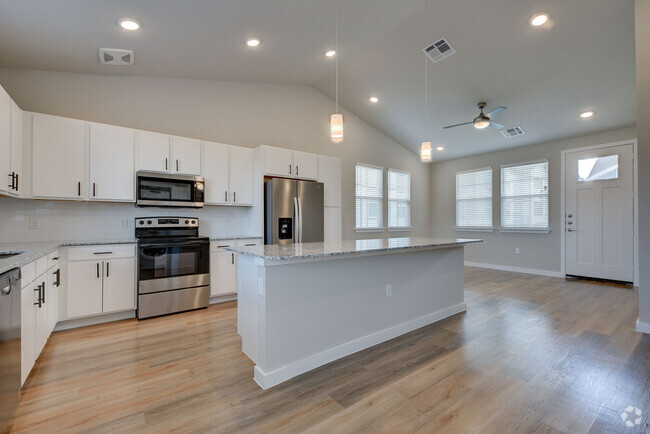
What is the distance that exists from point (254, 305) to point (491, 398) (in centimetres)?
169

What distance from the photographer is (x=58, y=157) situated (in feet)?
10.0

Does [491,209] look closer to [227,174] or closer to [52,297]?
[227,174]

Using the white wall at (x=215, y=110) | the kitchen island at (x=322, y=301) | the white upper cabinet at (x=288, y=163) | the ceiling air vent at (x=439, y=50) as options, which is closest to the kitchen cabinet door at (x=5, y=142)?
the white wall at (x=215, y=110)

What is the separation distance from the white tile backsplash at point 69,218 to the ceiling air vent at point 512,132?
18.3 ft

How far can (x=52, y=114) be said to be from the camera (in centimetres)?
332

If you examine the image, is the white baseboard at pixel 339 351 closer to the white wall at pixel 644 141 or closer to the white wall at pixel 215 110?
the white wall at pixel 644 141

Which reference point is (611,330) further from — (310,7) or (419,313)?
(310,7)

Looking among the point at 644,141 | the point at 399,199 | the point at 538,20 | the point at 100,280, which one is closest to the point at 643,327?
the point at 644,141

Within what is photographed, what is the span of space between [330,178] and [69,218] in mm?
3457

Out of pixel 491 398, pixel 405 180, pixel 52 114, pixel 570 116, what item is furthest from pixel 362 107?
pixel 491 398

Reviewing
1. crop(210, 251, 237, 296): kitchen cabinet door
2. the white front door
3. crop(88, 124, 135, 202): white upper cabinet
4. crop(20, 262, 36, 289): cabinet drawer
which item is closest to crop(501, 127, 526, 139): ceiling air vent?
the white front door

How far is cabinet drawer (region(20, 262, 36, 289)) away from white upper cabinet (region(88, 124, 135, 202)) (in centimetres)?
138

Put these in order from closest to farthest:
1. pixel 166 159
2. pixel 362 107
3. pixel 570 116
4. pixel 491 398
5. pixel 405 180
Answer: pixel 491 398
pixel 166 159
pixel 570 116
pixel 362 107
pixel 405 180

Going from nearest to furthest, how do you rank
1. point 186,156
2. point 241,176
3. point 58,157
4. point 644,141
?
point 644,141, point 58,157, point 186,156, point 241,176
